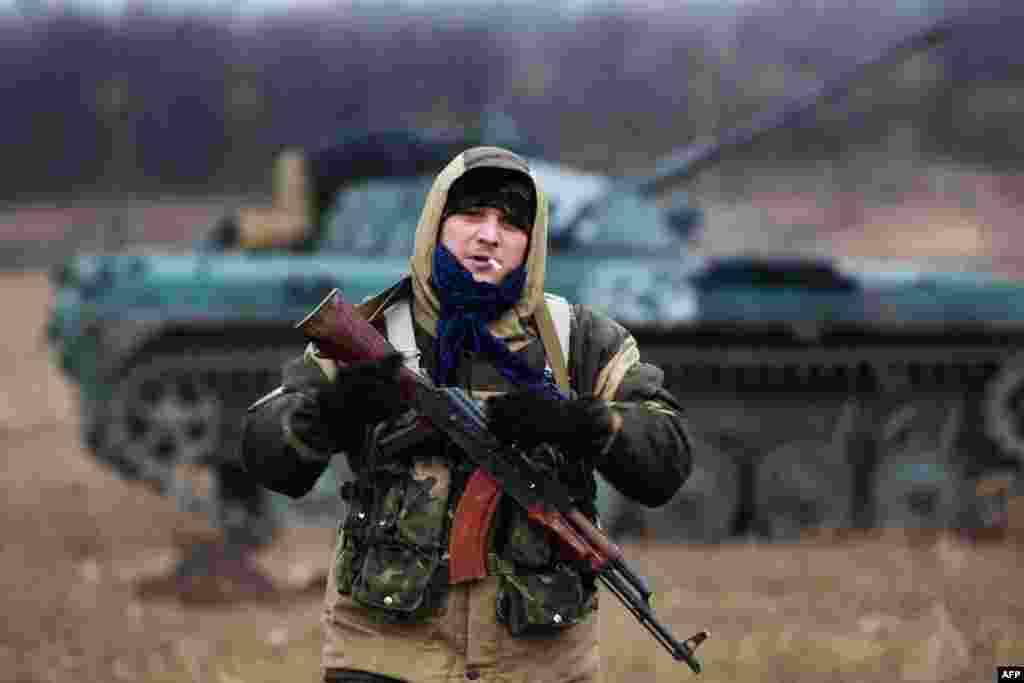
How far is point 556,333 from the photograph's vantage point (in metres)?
3.82

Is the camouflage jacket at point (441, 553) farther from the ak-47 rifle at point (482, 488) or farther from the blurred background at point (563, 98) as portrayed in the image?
the blurred background at point (563, 98)

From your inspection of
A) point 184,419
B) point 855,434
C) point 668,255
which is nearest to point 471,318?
→ point 184,419

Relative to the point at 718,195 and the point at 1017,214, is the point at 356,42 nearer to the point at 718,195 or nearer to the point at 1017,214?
the point at 718,195

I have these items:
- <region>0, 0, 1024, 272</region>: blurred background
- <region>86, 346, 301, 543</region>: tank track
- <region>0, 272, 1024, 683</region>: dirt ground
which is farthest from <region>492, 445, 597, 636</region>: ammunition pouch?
<region>0, 0, 1024, 272</region>: blurred background

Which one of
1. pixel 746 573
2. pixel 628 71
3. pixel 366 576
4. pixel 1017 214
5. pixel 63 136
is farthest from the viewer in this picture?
pixel 63 136

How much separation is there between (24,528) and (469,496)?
8824mm

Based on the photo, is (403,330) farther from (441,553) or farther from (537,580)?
(537,580)

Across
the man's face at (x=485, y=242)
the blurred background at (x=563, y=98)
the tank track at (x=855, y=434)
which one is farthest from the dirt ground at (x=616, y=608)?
the man's face at (x=485, y=242)

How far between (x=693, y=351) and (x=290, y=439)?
27.0 ft

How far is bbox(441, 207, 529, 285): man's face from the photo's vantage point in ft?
12.3

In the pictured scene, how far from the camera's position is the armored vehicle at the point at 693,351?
1144 centimetres

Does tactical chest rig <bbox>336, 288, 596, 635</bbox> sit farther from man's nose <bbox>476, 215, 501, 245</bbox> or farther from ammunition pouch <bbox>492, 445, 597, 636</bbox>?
man's nose <bbox>476, 215, 501, 245</bbox>

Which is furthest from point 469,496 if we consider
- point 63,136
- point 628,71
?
point 63,136

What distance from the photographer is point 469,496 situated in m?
3.71
